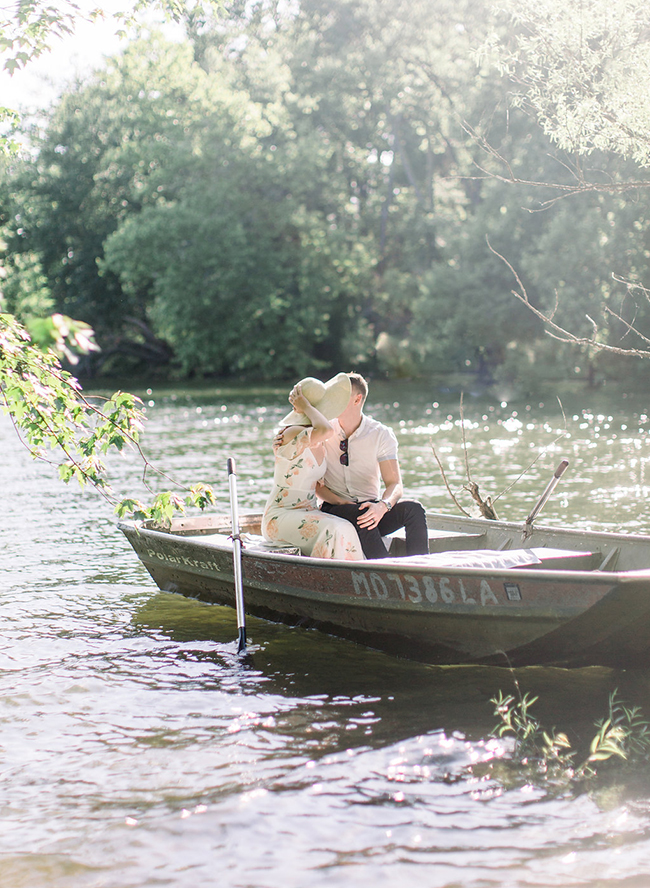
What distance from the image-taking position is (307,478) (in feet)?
21.9

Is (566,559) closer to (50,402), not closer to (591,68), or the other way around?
(50,402)

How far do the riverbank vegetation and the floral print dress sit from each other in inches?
982

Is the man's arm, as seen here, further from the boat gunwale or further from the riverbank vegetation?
the riverbank vegetation

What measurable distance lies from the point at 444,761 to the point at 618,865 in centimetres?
108

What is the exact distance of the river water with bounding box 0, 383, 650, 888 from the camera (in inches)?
149

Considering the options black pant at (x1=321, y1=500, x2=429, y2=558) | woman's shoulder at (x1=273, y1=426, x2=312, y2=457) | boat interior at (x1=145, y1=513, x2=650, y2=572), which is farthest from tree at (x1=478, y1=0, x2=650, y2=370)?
woman's shoulder at (x1=273, y1=426, x2=312, y2=457)

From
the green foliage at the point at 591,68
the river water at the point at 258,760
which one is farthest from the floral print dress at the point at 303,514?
the green foliage at the point at 591,68

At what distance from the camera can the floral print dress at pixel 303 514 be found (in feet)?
21.1

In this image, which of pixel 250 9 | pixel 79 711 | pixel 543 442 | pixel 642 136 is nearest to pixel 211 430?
pixel 543 442

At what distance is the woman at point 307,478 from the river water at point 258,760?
0.68m

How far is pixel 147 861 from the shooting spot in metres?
3.79

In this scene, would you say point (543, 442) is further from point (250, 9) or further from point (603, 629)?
point (250, 9)

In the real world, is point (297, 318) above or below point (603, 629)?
above

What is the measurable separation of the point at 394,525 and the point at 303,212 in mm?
34201
